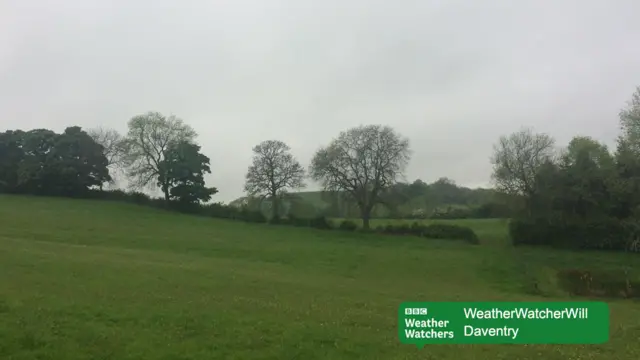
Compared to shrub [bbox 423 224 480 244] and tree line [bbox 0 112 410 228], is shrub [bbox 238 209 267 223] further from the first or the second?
shrub [bbox 423 224 480 244]

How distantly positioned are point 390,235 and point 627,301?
29921 mm

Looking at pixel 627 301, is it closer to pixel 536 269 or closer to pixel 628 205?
pixel 536 269

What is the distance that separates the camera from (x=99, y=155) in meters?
76.9

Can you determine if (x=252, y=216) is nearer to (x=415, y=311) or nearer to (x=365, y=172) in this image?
(x=365, y=172)

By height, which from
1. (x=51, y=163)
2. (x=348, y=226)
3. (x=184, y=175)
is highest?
(x=51, y=163)

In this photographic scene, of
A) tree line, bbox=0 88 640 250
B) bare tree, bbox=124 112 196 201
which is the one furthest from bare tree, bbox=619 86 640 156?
bare tree, bbox=124 112 196 201

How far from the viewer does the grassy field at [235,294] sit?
13688 millimetres

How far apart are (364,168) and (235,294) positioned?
1904 inches

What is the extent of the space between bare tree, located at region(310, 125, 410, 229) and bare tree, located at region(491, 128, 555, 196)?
12.3 m

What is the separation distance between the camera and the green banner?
618 inches

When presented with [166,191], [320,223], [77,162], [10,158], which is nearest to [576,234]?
[320,223]

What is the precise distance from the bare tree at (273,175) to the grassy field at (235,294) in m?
21.1

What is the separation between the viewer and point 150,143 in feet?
257

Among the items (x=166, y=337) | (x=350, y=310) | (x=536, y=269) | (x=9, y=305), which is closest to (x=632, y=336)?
(x=350, y=310)
